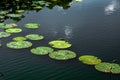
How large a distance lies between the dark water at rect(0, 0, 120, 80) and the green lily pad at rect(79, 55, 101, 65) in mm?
195

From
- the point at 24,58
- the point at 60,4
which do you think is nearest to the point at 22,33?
the point at 24,58

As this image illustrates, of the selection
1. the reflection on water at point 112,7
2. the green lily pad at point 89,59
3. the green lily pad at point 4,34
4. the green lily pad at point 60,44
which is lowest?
the green lily pad at point 89,59

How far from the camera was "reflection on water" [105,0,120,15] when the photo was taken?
63.2 ft

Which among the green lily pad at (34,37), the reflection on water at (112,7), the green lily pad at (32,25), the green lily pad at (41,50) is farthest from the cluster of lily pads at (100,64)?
the reflection on water at (112,7)

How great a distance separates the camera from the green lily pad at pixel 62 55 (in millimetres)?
11289

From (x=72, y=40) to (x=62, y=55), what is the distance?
229cm

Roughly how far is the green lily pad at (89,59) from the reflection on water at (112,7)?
8134 millimetres

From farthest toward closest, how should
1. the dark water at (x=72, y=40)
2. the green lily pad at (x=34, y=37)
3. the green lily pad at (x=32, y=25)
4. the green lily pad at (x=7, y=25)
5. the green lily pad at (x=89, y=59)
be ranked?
the green lily pad at (x=32, y=25) → the green lily pad at (x=7, y=25) → the green lily pad at (x=34, y=37) → the green lily pad at (x=89, y=59) → the dark water at (x=72, y=40)

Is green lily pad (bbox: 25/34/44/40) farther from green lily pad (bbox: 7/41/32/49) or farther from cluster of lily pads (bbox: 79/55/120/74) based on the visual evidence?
cluster of lily pads (bbox: 79/55/120/74)

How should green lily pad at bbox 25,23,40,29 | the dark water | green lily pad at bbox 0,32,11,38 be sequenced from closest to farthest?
the dark water < green lily pad at bbox 0,32,11,38 < green lily pad at bbox 25,23,40,29

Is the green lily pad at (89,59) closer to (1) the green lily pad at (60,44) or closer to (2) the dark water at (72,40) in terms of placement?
(2) the dark water at (72,40)

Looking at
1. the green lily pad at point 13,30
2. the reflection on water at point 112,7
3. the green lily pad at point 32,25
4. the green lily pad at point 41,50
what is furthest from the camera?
the reflection on water at point 112,7

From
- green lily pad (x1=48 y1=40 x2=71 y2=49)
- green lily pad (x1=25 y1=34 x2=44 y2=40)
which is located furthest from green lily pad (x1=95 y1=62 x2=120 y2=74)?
green lily pad (x1=25 y1=34 x2=44 y2=40)

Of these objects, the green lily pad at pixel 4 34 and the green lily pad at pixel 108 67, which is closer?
the green lily pad at pixel 108 67
